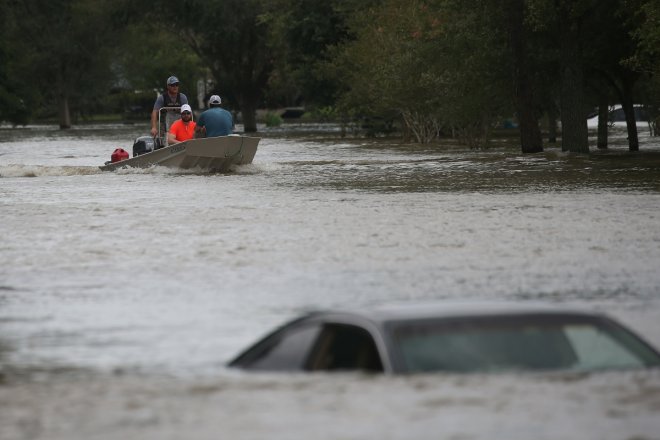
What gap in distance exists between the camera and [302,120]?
14450 cm

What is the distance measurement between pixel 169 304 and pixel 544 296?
10.3 ft

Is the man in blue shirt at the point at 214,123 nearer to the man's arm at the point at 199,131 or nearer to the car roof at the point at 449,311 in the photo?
the man's arm at the point at 199,131

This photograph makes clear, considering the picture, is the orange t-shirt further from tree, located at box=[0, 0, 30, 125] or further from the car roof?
tree, located at box=[0, 0, 30, 125]

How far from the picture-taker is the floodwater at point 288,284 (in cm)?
762

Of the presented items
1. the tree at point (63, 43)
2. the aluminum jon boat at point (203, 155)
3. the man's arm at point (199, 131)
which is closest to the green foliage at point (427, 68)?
the aluminum jon boat at point (203, 155)

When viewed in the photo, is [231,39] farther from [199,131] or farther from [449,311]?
[449,311]

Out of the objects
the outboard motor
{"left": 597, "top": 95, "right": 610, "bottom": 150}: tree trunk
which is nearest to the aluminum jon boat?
the outboard motor

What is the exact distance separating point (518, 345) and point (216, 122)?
3063cm

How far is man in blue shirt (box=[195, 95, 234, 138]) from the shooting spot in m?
38.0

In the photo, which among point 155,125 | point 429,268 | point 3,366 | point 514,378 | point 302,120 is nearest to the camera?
point 514,378

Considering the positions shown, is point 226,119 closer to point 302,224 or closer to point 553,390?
point 302,224

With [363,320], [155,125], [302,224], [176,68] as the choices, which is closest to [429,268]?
[302,224]

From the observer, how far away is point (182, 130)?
3812 cm

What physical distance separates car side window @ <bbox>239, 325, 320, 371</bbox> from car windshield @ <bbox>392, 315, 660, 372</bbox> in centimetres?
70
